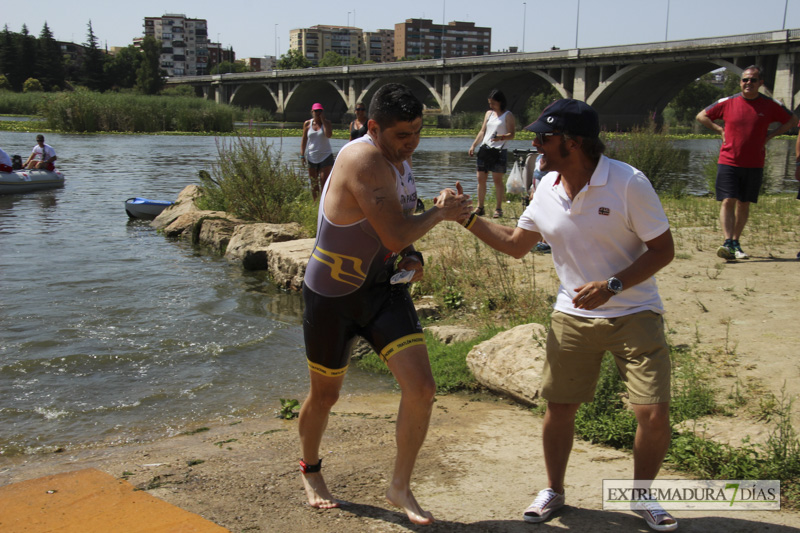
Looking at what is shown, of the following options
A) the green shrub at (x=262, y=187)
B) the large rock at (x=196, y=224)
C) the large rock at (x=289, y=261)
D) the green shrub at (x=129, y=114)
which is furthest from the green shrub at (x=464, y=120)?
the large rock at (x=289, y=261)

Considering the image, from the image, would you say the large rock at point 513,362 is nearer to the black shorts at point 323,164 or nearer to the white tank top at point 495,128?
the white tank top at point 495,128

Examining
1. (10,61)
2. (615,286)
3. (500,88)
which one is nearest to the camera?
(615,286)

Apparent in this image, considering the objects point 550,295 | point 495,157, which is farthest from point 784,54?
point 550,295

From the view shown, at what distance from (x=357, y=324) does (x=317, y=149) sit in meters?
9.56

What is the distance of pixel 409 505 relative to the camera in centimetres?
307

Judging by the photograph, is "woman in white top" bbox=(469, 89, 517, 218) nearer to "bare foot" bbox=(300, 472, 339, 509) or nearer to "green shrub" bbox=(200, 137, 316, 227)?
"green shrub" bbox=(200, 137, 316, 227)

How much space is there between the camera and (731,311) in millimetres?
5820

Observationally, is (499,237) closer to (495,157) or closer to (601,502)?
(601,502)

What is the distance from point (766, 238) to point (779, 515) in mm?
6447

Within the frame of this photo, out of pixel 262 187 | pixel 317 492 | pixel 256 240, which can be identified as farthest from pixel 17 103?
pixel 317 492

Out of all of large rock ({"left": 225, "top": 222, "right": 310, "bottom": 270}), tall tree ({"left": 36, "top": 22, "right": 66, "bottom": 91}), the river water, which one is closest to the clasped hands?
the river water

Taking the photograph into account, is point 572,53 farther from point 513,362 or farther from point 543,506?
point 543,506

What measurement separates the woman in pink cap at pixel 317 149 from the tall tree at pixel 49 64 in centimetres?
10760

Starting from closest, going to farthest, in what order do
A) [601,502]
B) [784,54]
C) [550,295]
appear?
[601,502] → [550,295] → [784,54]
